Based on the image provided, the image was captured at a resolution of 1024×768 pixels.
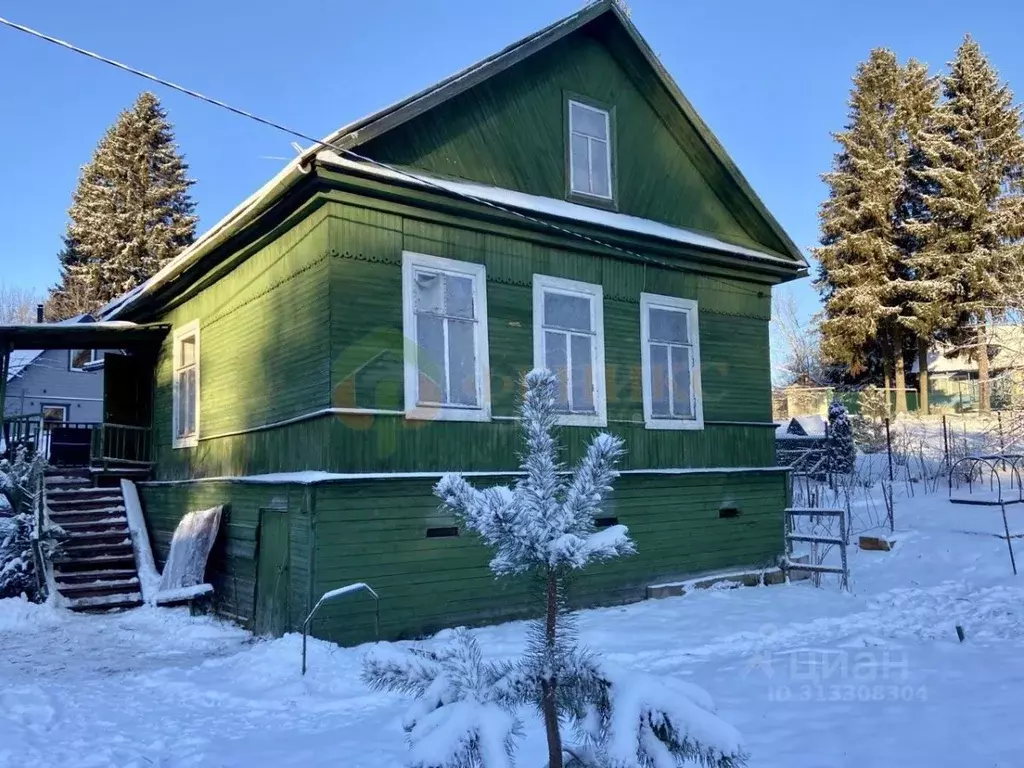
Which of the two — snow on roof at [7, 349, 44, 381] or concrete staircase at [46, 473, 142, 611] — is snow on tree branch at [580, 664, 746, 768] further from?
snow on roof at [7, 349, 44, 381]

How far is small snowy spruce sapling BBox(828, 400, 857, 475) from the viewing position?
22.5m

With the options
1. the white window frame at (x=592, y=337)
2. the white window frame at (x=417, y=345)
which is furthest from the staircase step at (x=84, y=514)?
the white window frame at (x=592, y=337)

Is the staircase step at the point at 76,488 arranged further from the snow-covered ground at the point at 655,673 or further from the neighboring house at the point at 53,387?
the neighboring house at the point at 53,387

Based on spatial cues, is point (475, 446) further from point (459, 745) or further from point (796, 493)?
point (796, 493)

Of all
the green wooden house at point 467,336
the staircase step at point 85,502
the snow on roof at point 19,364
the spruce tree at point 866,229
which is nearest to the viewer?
the green wooden house at point 467,336

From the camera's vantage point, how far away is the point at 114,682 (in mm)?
7184

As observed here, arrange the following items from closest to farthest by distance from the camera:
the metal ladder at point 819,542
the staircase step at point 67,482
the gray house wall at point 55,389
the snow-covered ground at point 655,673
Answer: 1. the snow-covered ground at point 655,673
2. the metal ladder at point 819,542
3. the staircase step at point 67,482
4. the gray house wall at point 55,389

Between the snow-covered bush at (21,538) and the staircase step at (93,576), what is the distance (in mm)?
304

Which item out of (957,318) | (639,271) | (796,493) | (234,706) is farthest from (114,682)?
(957,318)

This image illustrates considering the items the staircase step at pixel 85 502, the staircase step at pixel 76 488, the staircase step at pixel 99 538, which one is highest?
the staircase step at pixel 76 488

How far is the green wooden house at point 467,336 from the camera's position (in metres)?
8.61

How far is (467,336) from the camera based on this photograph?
9547 mm

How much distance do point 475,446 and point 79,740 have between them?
4898 mm

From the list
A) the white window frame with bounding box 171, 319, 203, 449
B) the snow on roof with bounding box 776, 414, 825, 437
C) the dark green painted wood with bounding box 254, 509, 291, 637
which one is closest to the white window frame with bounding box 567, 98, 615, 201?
the dark green painted wood with bounding box 254, 509, 291, 637
